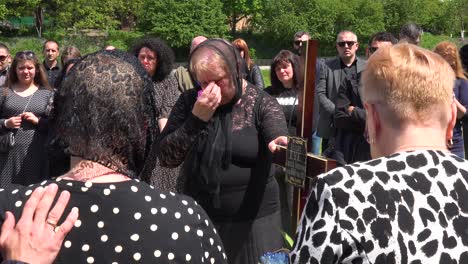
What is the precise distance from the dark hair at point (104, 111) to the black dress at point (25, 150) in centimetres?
450

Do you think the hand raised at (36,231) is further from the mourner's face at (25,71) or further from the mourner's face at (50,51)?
the mourner's face at (50,51)

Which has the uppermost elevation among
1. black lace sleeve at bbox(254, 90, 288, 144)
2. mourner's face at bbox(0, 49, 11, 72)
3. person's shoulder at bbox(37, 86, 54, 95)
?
black lace sleeve at bbox(254, 90, 288, 144)

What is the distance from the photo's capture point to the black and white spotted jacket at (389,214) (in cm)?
189

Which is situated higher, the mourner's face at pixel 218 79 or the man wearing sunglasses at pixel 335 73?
the mourner's face at pixel 218 79

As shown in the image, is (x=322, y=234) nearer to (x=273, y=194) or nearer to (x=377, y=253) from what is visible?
(x=377, y=253)

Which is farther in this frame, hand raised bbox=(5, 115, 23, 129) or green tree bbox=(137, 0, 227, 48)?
green tree bbox=(137, 0, 227, 48)

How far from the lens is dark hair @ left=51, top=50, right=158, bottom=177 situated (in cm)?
195

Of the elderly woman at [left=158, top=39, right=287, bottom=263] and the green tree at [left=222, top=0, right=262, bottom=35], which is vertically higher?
the elderly woman at [left=158, top=39, right=287, bottom=263]

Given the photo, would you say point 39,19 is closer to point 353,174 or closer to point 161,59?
point 161,59

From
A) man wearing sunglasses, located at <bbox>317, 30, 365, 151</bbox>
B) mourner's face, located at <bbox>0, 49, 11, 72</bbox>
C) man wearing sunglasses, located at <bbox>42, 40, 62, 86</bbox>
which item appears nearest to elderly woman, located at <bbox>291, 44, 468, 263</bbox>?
man wearing sunglasses, located at <bbox>317, 30, 365, 151</bbox>

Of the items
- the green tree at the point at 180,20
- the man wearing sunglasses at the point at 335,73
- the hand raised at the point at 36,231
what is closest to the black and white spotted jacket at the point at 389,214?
the hand raised at the point at 36,231

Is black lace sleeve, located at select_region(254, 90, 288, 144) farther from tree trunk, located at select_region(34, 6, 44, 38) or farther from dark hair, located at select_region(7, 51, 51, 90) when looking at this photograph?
tree trunk, located at select_region(34, 6, 44, 38)

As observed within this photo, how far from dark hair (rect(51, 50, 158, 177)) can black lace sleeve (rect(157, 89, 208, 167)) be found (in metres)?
1.60

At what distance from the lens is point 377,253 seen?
74.1 inches
